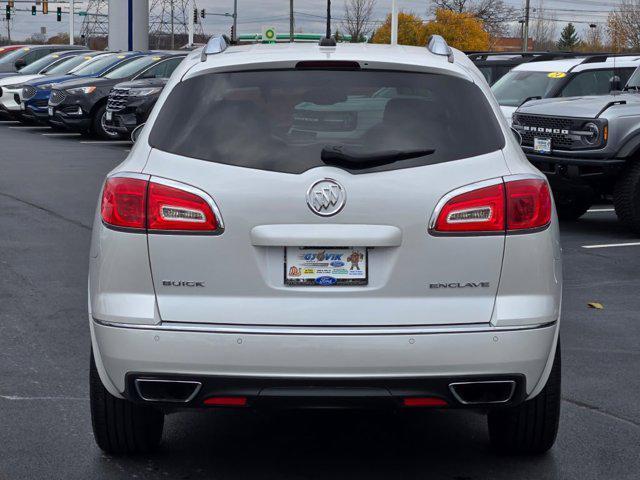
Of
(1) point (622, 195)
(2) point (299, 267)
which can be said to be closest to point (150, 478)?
(2) point (299, 267)

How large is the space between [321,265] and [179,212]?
532 mm

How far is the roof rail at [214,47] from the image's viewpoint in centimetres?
504

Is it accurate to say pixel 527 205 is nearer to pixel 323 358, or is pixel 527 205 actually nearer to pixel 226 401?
pixel 323 358

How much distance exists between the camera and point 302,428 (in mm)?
5656

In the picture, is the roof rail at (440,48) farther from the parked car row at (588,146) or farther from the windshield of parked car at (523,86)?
the windshield of parked car at (523,86)

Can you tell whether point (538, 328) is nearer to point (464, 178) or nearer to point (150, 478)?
point (464, 178)

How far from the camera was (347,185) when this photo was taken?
4.43 metres

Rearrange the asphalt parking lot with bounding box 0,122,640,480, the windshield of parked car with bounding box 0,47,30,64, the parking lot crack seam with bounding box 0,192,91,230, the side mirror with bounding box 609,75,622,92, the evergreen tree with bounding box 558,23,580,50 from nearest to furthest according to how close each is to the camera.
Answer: the asphalt parking lot with bounding box 0,122,640,480, the parking lot crack seam with bounding box 0,192,91,230, the side mirror with bounding box 609,75,622,92, the windshield of parked car with bounding box 0,47,30,64, the evergreen tree with bounding box 558,23,580,50

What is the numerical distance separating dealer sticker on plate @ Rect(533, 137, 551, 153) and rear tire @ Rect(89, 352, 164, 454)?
8.45 metres

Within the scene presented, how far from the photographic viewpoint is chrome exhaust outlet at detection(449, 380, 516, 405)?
14.7 ft

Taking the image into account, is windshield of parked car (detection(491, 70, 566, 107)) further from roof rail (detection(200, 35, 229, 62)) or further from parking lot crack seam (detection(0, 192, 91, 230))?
roof rail (detection(200, 35, 229, 62))

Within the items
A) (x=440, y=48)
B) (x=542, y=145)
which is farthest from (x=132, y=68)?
(x=440, y=48)

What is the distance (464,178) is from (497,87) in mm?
13531

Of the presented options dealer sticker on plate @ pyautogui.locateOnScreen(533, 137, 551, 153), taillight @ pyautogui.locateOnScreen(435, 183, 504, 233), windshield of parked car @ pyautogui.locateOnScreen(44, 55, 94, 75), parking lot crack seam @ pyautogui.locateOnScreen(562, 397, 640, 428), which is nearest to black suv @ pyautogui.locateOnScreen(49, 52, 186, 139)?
windshield of parked car @ pyautogui.locateOnScreen(44, 55, 94, 75)
